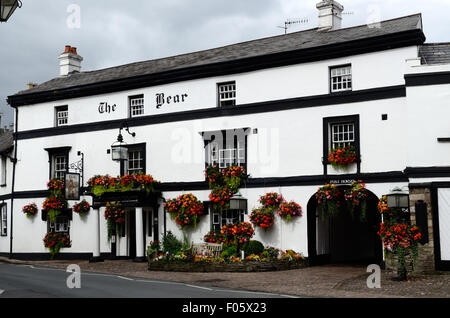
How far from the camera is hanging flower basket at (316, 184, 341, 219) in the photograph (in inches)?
811

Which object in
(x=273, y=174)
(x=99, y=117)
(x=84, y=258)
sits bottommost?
(x=84, y=258)

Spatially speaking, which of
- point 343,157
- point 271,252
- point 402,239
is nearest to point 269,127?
point 343,157

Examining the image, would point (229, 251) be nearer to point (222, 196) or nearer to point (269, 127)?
point (222, 196)

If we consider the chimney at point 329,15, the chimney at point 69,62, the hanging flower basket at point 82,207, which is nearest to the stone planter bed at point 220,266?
the hanging flower basket at point 82,207

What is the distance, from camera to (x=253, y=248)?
21.1 metres

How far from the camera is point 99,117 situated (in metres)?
26.8

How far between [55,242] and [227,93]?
10.8 meters

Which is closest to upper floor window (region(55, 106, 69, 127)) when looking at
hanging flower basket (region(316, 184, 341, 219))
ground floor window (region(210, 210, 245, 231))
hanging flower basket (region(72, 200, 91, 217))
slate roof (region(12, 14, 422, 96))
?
slate roof (region(12, 14, 422, 96))

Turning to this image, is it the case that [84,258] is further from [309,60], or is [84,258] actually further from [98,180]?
[309,60]

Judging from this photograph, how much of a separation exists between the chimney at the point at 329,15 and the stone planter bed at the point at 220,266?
1022cm

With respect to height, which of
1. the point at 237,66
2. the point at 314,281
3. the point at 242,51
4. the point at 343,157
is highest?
the point at 242,51

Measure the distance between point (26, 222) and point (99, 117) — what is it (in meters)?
6.57

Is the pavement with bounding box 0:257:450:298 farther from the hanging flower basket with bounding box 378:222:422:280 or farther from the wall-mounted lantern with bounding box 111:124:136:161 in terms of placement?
the wall-mounted lantern with bounding box 111:124:136:161
